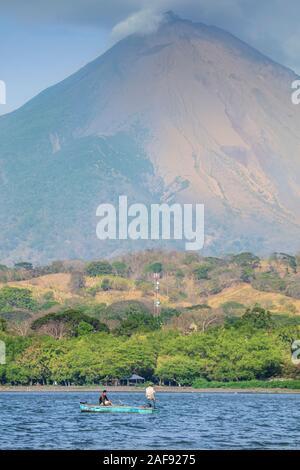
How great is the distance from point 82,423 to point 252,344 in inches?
2236

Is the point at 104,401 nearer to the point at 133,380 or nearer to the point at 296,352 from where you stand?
the point at 133,380

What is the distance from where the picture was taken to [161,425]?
7488 cm

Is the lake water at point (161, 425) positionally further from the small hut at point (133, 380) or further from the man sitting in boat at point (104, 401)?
the small hut at point (133, 380)

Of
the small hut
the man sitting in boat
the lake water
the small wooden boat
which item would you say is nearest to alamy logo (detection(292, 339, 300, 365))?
the small hut

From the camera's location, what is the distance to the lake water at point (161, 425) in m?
63.2

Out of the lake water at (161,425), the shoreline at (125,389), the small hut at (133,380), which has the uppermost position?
the small hut at (133,380)

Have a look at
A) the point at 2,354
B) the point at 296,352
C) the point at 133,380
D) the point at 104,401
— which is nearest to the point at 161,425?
the point at 104,401

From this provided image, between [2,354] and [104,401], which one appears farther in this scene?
[2,354]

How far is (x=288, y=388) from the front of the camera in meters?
125

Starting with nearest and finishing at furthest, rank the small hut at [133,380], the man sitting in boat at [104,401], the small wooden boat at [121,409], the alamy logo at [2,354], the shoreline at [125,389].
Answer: the small wooden boat at [121,409] < the man sitting in boat at [104,401] < the shoreline at [125,389] < the alamy logo at [2,354] < the small hut at [133,380]

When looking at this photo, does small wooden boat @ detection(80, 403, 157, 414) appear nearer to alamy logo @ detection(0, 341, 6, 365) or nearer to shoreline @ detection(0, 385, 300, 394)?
shoreline @ detection(0, 385, 300, 394)

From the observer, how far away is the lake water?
63.2m

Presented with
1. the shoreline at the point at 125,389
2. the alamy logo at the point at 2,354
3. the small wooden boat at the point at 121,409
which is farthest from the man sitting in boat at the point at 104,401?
the alamy logo at the point at 2,354
